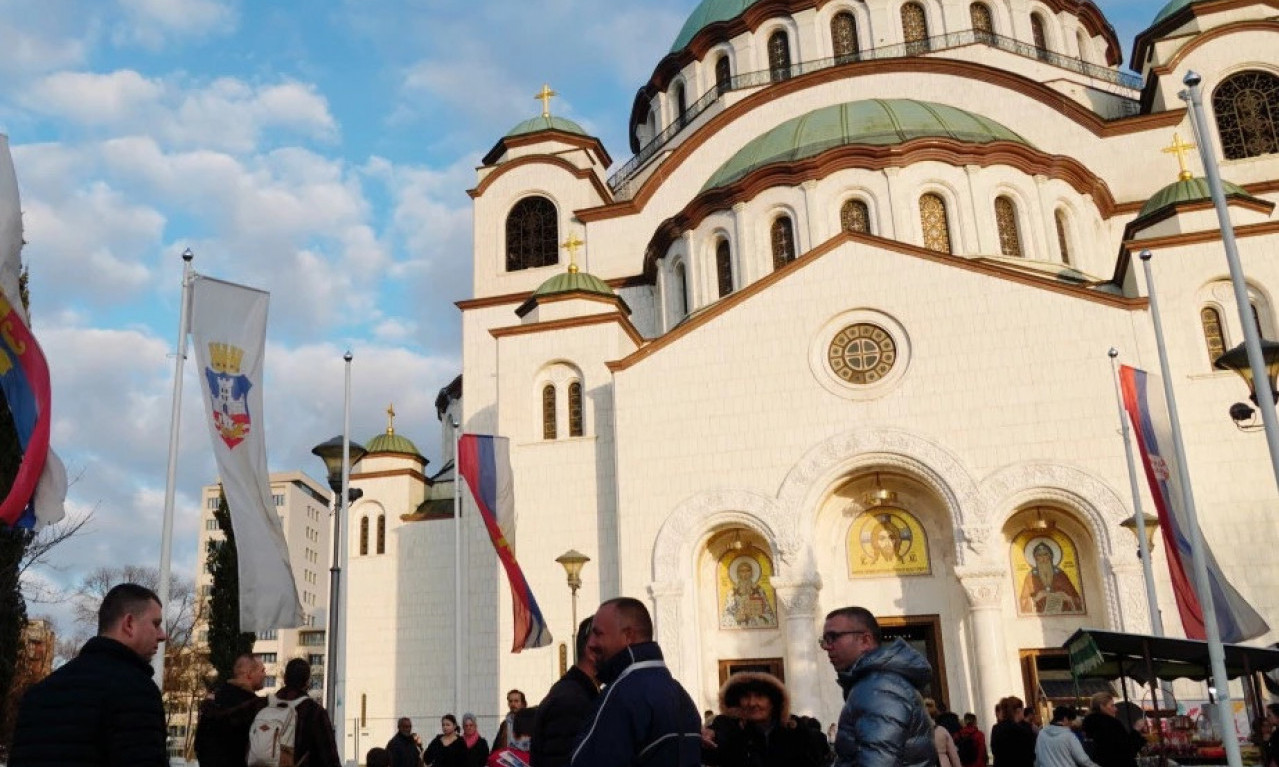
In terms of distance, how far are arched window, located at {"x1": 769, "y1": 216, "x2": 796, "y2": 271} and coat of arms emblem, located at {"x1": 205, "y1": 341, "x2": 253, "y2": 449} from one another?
16.5m

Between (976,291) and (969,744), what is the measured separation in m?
12.0

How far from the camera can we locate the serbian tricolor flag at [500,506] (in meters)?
18.3

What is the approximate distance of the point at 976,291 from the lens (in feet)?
71.5

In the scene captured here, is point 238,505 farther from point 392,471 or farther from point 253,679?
point 392,471

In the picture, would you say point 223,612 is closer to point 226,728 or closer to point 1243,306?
point 226,728

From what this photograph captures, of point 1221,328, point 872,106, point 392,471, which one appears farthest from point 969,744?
point 392,471

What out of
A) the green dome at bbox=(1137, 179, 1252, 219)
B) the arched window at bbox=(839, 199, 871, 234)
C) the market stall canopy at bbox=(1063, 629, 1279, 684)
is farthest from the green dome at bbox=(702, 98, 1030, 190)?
the market stall canopy at bbox=(1063, 629, 1279, 684)

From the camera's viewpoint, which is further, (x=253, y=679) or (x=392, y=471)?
(x=392, y=471)

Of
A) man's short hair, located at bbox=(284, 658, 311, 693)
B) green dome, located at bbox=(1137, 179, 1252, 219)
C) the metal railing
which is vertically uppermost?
the metal railing

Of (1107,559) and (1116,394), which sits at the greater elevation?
(1116,394)

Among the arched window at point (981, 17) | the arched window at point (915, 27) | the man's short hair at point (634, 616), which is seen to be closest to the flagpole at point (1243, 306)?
the man's short hair at point (634, 616)

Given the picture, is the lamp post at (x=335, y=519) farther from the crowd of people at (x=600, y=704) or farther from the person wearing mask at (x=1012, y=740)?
the crowd of people at (x=600, y=704)

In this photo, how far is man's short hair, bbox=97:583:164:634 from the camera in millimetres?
4191

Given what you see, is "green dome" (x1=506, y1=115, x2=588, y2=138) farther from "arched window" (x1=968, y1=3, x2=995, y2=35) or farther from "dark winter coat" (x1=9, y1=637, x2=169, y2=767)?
"dark winter coat" (x1=9, y1=637, x2=169, y2=767)
